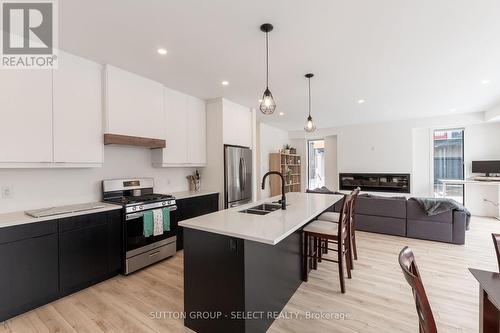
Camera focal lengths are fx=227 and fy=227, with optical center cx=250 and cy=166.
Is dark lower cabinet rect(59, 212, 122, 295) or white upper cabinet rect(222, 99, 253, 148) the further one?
white upper cabinet rect(222, 99, 253, 148)

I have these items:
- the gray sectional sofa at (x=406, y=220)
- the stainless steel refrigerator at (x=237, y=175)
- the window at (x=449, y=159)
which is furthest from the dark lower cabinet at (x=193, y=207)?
the window at (x=449, y=159)

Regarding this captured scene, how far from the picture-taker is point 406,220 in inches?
161

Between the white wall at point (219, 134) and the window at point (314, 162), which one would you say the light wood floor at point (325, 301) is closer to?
the white wall at point (219, 134)

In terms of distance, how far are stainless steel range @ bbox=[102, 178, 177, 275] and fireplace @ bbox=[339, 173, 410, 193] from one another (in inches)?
229

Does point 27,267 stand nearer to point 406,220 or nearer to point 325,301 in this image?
point 325,301

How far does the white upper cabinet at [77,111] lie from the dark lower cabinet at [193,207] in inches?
52.0

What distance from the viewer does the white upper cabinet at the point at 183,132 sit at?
3805mm

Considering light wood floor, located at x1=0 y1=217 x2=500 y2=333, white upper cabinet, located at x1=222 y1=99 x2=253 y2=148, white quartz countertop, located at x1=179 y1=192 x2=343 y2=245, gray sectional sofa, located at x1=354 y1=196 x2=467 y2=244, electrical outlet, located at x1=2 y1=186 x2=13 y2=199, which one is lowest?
light wood floor, located at x1=0 y1=217 x2=500 y2=333

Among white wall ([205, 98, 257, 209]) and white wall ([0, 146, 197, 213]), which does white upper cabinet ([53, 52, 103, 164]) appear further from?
white wall ([205, 98, 257, 209])

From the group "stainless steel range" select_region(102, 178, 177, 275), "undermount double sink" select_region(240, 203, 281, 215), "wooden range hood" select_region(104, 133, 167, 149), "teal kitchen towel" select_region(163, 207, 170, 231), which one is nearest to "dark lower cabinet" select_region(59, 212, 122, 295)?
"stainless steel range" select_region(102, 178, 177, 275)

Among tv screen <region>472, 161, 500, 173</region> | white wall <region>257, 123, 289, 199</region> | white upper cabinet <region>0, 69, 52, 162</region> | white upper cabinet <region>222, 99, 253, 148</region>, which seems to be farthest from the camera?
white wall <region>257, 123, 289, 199</region>

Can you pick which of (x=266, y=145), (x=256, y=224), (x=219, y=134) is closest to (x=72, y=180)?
(x=219, y=134)

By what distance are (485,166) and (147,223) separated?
7.77 meters

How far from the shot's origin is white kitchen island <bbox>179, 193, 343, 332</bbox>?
5.45 ft
